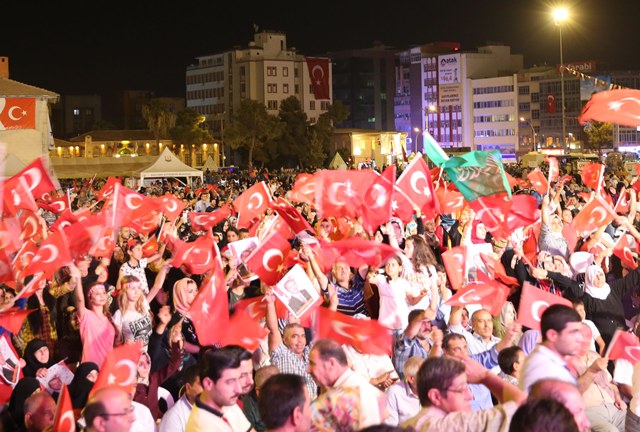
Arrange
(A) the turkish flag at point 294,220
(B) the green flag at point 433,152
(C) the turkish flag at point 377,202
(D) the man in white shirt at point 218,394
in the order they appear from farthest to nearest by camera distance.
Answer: (B) the green flag at point 433,152
(C) the turkish flag at point 377,202
(A) the turkish flag at point 294,220
(D) the man in white shirt at point 218,394

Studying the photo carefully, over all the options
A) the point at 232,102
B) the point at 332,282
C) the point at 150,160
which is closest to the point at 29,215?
the point at 332,282

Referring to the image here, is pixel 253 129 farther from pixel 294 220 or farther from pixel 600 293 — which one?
pixel 600 293

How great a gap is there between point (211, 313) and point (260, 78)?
133 metres

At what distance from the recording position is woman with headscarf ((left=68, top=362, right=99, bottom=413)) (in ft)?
24.6

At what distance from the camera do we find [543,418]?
13.7 ft

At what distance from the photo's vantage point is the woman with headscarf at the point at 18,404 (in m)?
7.42

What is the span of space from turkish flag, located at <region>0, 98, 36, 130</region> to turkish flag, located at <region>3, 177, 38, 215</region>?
43170 mm

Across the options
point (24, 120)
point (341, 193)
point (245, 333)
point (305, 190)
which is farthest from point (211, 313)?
point (24, 120)

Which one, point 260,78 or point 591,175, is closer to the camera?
point 591,175

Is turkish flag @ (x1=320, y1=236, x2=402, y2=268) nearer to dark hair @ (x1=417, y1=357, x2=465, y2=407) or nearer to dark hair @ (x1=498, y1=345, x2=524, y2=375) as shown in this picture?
→ dark hair @ (x1=498, y1=345, x2=524, y2=375)

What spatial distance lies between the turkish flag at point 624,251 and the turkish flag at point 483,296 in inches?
99.0

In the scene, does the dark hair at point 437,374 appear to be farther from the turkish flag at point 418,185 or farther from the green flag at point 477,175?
the turkish flag at point 418,185

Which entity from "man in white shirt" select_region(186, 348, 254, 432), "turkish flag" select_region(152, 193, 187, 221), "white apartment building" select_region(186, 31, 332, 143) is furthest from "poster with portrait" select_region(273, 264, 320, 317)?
"white apartment building" select_region(186, 31, 332, 143)

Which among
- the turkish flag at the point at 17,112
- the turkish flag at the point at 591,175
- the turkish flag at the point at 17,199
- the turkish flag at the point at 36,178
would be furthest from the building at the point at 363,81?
the turkish flag at the point at 17,199
